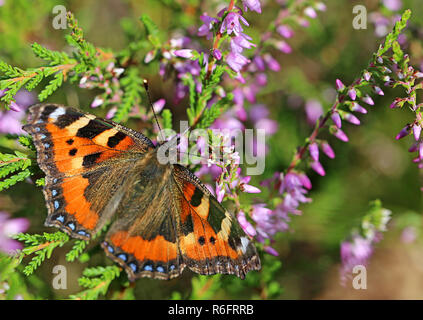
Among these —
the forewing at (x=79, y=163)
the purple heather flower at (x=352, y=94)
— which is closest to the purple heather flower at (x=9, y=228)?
the forewing at (x=79, y=163)

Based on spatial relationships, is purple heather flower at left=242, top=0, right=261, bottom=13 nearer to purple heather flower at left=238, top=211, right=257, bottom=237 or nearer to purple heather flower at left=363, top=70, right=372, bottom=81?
purple heather flower at left=363, top=70, right=372, bottom=81

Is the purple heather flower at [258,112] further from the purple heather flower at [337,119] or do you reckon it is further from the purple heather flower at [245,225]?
the purple heather flower at [245,225]

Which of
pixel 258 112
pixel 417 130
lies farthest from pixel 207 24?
pixel 258 112

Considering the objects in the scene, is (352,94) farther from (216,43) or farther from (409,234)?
(409,234)

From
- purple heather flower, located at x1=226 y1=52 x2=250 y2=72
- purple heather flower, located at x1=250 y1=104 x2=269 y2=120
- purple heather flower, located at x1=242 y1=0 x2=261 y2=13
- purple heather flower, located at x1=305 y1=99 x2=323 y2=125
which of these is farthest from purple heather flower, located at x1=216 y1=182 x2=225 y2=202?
purple heather flower, located at x1=305 y1=99 x2=323 y2=125

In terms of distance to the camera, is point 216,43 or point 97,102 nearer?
point 216,43
